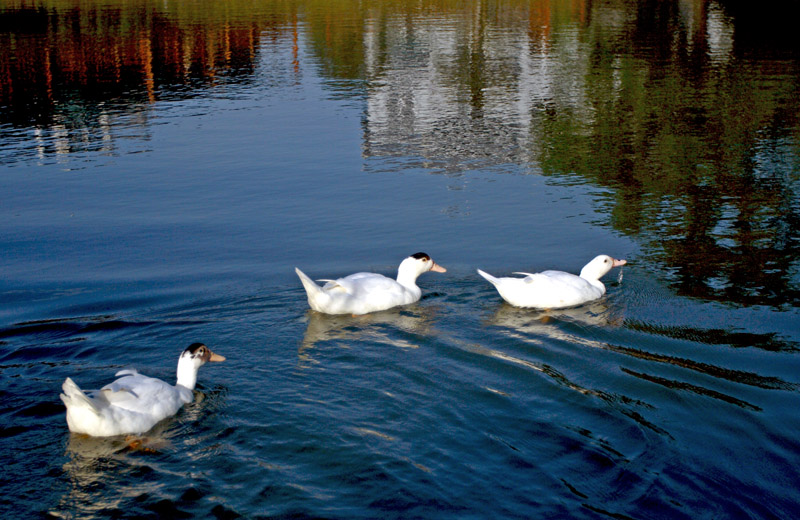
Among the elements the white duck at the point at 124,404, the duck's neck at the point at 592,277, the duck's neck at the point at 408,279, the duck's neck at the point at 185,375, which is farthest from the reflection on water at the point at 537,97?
the white duck at the point at 124,404

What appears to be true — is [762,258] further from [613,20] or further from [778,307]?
[613,20]

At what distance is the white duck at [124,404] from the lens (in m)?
7.20

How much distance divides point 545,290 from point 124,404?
5269mm

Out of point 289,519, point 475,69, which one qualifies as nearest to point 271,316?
point 289,519

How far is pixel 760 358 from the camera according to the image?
8828 millimetres

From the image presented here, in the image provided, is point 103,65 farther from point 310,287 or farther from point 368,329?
point 368,329

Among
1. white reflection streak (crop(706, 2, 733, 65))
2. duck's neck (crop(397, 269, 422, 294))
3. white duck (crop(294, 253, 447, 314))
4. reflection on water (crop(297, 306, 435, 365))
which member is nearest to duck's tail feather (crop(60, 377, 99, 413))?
reflection on water (crop(297, 306, 435, 365))

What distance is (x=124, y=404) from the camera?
294 inches

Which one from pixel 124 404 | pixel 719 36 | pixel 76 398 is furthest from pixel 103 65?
pixel 76 398

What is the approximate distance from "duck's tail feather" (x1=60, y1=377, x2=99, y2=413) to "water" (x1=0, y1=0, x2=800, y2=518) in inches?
15.5

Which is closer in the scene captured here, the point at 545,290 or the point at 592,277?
the point at 545,290

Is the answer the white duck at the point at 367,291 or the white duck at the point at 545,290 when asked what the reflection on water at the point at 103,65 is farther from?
the white duck at the point at 545,290

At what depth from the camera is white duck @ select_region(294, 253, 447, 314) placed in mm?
10117

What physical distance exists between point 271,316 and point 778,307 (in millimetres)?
6231
